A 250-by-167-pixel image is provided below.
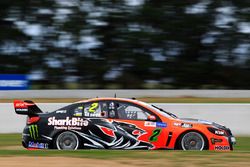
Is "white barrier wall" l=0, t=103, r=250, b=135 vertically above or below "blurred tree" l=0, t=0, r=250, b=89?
below

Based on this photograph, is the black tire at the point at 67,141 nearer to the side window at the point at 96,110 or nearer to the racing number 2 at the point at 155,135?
the side window at the point at 96,110

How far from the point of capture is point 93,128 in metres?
11.6

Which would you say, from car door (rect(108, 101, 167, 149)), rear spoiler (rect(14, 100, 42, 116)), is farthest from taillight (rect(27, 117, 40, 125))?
car door (rect(108, 101, 167, 149))

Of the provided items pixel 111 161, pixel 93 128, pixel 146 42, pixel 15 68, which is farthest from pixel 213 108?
pixel 15 68

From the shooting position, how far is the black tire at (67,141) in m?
11.6

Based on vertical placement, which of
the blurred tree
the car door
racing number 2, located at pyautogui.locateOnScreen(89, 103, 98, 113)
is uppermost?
the blurred tree

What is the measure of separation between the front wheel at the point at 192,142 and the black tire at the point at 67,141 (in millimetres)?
2161

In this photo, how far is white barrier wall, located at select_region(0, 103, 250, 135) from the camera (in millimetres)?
15680

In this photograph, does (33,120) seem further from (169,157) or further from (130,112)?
(169,157)

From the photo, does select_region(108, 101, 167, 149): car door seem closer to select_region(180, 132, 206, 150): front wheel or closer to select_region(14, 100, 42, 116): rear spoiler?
select_region(180, 132, 206, 150): front wheel

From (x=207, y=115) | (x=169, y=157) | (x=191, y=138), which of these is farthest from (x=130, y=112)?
(x=207, y=115)

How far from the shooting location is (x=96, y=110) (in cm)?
1172

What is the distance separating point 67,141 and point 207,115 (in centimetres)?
543

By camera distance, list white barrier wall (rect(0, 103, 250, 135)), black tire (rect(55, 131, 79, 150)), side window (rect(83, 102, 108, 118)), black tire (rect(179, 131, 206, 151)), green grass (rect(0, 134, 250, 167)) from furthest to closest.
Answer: white barrier wall (rect(0, 103, 250, 135))
side window (rect(83, 102, 108, 118))
black tire (rect(55, 131, 79, 150))
black tire (rect(179, 131, 206, 151))
green grass (rect(0, 134, 250, 167))
